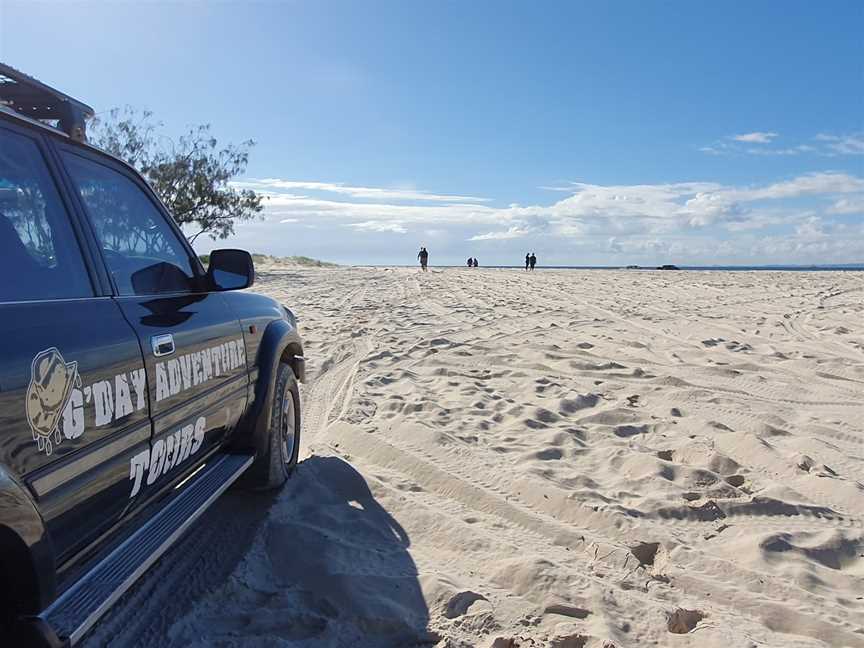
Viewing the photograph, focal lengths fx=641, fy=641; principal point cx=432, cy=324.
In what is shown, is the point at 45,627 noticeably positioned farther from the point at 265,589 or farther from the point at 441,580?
the point at 441,580

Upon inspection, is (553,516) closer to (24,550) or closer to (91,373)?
(91,373)

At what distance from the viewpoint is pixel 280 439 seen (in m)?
3.83

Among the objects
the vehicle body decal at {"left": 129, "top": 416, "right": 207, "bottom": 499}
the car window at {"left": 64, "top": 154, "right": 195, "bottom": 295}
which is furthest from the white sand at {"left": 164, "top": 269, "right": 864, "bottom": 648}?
the car window at {"left": 64, "top": 154, "right": 195, "bottom": 295}

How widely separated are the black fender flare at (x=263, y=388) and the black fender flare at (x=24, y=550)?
1.74 metres

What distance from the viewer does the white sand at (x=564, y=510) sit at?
103 inches

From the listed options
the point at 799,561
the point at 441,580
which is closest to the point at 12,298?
the point at 441,580

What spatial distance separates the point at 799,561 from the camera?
3.06 meters

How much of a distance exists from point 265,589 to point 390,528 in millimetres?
818

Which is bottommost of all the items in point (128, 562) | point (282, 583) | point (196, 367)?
point (282, 583)

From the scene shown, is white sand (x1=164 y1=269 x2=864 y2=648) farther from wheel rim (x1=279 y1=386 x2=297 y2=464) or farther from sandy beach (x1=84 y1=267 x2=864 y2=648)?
wheel rim (x1=279 y1=386 x2=297 y2=464)

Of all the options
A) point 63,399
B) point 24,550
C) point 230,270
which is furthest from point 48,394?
point 230,270

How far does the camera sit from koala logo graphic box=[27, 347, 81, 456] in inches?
63.9

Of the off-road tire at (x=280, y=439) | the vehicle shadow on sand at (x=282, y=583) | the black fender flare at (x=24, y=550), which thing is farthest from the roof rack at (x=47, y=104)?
the vehicle shadow on sand at (x=282, y=583)

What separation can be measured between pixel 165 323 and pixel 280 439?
5.00 ft
